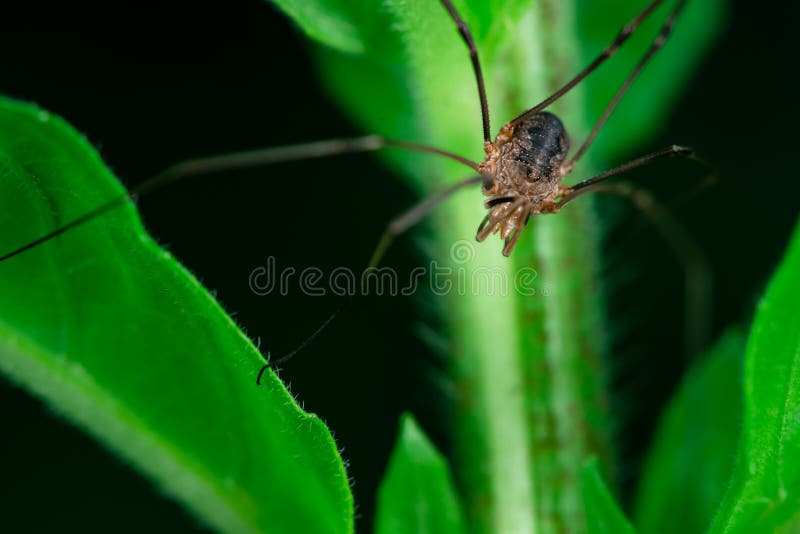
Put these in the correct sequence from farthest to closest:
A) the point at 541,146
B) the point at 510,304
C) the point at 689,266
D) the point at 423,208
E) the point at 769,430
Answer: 1. the point at 689,266
2. the point at 541,146
3. the point at 423,208
4. the point at 510,304
5. the point at 769,430

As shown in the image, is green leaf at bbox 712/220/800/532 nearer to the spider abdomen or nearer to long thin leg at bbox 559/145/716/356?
the spider abdomen

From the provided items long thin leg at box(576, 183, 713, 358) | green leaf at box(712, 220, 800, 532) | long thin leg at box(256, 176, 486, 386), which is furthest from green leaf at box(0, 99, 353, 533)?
long thin leg at box(576, 183, 713, 358)

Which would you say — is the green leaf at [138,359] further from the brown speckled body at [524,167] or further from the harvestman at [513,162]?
the brown speckled body at [524,167]

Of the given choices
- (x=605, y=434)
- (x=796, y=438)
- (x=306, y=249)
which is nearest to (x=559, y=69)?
(x=605, y=434)

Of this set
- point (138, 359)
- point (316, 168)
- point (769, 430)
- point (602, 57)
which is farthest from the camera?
point (316, 168)

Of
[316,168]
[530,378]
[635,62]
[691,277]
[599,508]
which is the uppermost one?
[316,168]

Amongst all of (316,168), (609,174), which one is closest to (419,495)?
(609,174)

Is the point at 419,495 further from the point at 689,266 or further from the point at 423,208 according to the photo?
the point at 689,266
